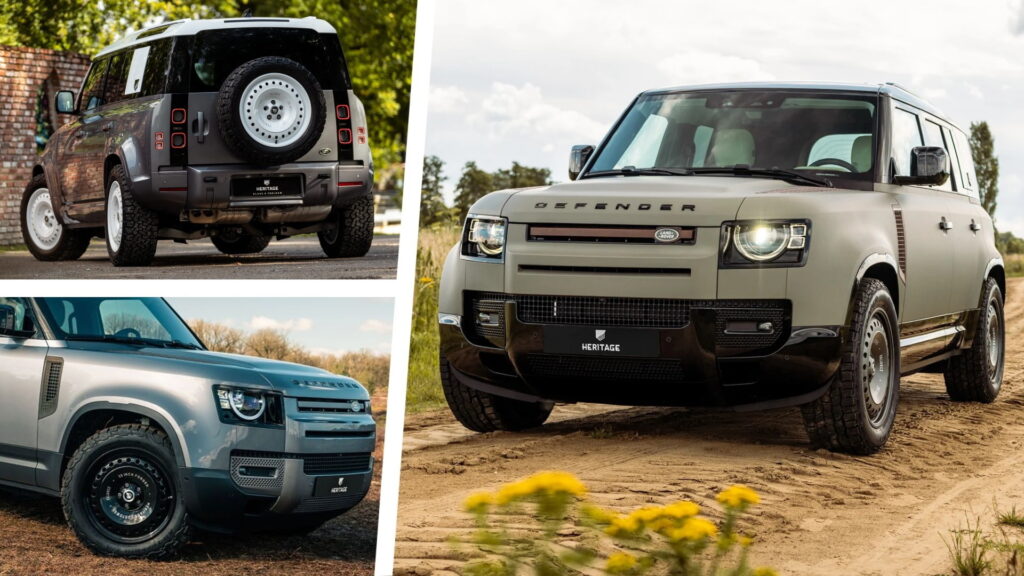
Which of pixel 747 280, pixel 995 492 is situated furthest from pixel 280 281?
pixel 995 492

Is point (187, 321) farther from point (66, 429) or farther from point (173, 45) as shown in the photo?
point (173, 45)

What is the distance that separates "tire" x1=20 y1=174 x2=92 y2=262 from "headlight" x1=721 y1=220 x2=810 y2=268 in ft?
10.6

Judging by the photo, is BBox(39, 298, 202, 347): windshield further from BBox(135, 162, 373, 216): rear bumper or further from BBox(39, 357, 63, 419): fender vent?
BBox(135, 162, 373, 216): rear bumper

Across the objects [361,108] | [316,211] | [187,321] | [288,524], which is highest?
[361,108]

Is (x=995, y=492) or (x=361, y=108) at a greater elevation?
(x=361, y=108)

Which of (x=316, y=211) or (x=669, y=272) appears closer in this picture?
(x=316, y=211)

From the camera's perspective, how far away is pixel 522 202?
24.0 ft

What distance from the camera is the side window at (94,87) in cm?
727

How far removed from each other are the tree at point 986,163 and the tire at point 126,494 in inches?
1343

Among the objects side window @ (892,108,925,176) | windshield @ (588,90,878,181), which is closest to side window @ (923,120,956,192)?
side window @ (892,108,925,176)

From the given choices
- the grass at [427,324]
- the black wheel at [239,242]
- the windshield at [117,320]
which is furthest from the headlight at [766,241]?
the grass at [427,324]

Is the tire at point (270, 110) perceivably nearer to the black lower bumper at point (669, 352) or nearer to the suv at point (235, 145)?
the suv at point (235, 145)

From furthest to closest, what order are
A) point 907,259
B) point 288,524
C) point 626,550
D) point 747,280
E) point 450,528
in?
point 907,259, point 747,280, point 288,524, point 450,528, point 626,550

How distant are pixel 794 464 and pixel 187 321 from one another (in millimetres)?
3200
